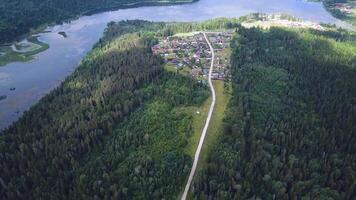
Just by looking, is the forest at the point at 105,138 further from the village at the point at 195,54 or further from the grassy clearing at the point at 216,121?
the village at the point at 195,54

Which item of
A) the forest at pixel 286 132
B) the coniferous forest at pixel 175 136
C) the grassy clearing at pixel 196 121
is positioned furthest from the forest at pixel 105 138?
the forest at pixel 286 132

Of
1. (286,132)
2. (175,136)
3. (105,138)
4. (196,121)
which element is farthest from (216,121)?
(105,138)

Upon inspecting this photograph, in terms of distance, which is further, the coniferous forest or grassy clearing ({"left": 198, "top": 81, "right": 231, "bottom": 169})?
grassy clearing ({"left": 198, "top": 81, "right": 231, "bottom": 169})

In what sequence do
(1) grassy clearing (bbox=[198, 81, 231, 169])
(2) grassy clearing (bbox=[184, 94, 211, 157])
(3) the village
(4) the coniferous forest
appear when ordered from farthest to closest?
1. (3) the village
2. (2) grassy clearing (bbox=[184, 94, 211, 157])
3. (1) grassy clearing (bbox=[198, 81, 231, 169])
4. (4) the coniferous forest

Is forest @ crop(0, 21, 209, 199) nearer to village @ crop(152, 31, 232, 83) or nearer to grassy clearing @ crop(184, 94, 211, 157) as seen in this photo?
grassy clearing @ crop(184, 94, 211, 157)

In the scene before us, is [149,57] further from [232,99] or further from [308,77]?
[308,77]

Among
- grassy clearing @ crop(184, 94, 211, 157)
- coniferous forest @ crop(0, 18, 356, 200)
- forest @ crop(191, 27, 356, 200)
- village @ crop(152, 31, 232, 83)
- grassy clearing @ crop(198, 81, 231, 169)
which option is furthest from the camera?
village @ crop(152, 31, 232, 83)

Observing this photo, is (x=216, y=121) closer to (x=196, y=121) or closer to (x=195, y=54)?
(x=196, y=121)

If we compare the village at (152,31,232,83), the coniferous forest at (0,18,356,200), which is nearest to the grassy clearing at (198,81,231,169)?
the coniferous forest at (0,18,356,200)
